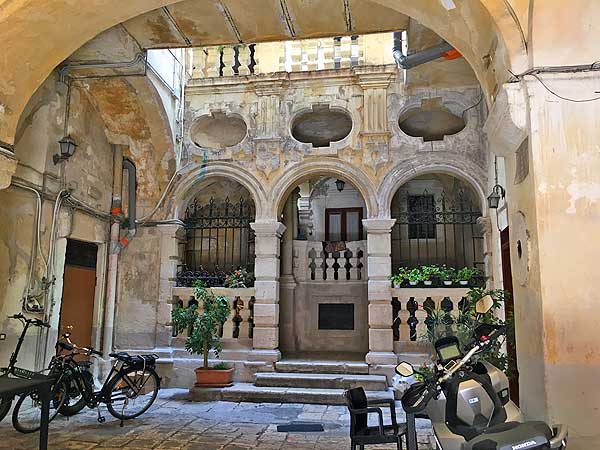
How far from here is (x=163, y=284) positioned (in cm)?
916

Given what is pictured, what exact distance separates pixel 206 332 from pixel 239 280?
1458 mm

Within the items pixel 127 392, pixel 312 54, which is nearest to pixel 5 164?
pixel 127 392

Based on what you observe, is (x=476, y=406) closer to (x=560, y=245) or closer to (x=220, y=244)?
(x=560, y=245)

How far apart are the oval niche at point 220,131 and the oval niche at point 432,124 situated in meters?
3.18

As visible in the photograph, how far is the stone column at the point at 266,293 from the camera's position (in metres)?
8.71

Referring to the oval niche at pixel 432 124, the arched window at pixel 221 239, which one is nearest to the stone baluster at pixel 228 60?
the arched window at pixel 221 239

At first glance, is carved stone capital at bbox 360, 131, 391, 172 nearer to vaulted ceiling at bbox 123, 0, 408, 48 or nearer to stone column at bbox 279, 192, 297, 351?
vaulted ceiling at bbox 123, 0, 408, 48

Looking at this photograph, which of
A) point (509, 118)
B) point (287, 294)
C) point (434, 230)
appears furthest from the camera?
point (434, 230)

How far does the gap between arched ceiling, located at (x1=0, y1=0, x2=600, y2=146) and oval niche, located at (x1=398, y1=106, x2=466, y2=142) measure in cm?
302

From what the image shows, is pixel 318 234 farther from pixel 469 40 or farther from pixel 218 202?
pixel 469 40

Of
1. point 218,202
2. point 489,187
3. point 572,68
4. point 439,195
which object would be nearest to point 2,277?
point 218,202

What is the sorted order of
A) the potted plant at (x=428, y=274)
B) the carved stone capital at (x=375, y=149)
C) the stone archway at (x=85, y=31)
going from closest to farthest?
the stone archway at (x=85, y=31)
the potted plant at (x=428, y=274)
the carved stone capital at (x=375, y=149)

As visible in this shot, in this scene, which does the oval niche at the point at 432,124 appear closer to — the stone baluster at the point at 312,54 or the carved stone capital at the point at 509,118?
the stone baluster at the point at 312,54

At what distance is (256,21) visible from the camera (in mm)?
6598
